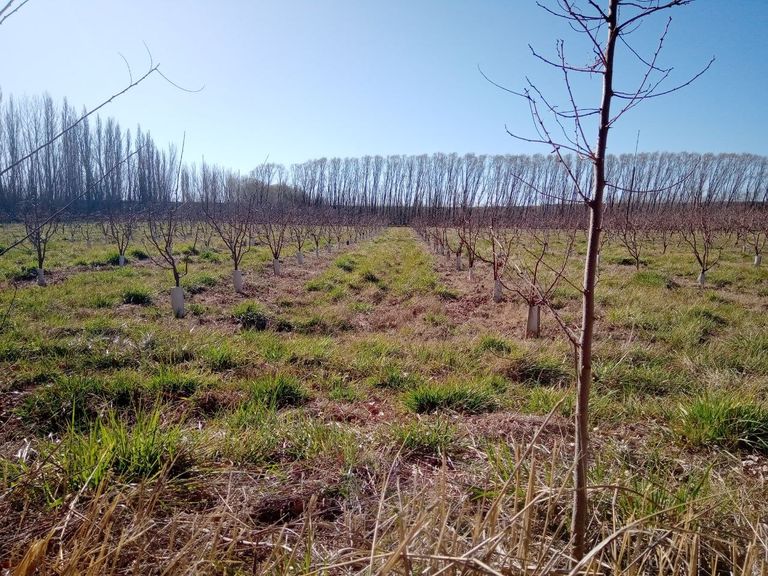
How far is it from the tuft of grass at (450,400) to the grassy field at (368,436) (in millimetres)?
19

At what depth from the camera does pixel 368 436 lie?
2.72 metres

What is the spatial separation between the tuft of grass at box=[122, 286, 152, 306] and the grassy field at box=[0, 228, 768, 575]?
0.04 metres

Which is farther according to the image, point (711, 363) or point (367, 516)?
point (711, 363)

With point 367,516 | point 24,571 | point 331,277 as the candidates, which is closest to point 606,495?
point 367,516

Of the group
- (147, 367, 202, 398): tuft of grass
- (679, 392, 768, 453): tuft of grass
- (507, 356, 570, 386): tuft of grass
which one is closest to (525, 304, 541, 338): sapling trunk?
(507, 356, 570, 386): tuft of grass

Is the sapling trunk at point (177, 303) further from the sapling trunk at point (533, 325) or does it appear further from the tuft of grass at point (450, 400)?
the sapling trunk at point (533, 325)

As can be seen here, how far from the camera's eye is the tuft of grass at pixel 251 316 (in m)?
6.28

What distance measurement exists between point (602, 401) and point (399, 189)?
6672 centimetres

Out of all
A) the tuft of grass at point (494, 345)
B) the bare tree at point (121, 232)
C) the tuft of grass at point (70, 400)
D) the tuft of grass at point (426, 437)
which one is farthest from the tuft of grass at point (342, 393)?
the bare tree at point (121, 232)

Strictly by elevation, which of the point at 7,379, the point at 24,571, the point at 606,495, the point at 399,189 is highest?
the point at 399,189

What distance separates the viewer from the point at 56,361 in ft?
13.7

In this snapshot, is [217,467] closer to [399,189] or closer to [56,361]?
[56,361]

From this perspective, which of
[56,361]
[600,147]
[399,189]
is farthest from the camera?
[399,189]

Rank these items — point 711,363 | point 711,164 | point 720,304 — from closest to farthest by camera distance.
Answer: point 711,363, point 720,304, point 711,164
